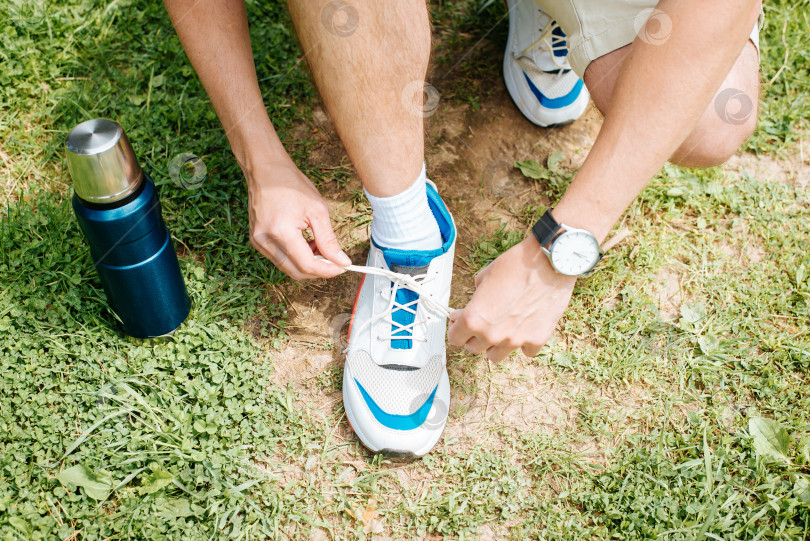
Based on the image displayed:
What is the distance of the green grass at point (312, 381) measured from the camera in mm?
1742

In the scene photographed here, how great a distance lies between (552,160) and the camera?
2.49 m

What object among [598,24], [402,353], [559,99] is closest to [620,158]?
[598,24]

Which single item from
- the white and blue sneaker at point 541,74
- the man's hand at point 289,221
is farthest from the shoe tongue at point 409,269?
the white and blue sneaker at point 541,74

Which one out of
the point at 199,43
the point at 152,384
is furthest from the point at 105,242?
the point at 199,43

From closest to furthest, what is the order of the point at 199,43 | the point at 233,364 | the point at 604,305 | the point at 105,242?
the point at 105,242 → the point at 199,43 → the point at 233,364 → the point at 604,305

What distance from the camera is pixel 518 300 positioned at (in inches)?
61.2

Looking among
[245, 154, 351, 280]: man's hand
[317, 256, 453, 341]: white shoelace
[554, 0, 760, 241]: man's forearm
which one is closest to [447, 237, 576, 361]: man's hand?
[554, 0, 760, 241]: man's forearm

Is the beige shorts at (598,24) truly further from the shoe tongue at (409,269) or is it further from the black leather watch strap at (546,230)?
the shoe tongue at (409,269)

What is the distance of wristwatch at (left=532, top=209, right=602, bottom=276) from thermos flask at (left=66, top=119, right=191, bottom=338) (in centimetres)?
103

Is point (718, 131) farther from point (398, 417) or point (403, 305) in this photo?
point (398, 417)

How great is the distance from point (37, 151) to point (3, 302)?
2.20 ft

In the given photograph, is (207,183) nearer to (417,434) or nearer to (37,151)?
(37,151)

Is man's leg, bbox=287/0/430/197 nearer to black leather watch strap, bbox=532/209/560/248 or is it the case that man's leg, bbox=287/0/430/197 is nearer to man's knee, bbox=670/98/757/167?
black leather watch strap, bbox=532/209/560/248

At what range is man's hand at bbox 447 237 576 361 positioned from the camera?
61.1 inches
